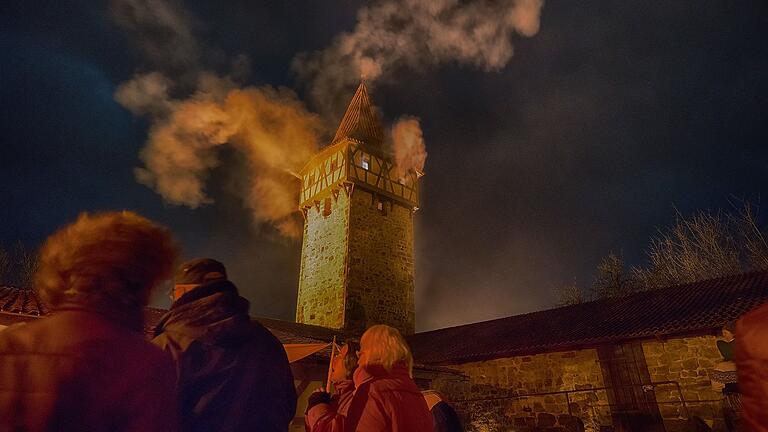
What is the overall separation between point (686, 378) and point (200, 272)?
9858 mm

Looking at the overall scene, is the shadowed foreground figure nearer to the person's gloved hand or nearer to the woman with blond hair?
the woman with blond hair

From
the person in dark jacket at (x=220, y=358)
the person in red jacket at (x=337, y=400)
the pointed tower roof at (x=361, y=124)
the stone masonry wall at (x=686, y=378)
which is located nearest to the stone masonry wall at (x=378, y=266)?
the pointed tower roof at (x=361, y=124)

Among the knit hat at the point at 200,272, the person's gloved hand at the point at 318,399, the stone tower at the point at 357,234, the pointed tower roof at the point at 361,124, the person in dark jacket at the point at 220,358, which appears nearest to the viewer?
the person in dark jacket at the point at 220,358

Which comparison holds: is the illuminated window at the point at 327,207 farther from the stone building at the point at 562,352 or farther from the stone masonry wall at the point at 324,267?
the stone building at the point at 562,352

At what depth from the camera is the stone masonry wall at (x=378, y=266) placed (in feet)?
56.5

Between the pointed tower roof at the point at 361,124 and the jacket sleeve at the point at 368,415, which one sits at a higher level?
the pointed tower roof at the point at 361,124

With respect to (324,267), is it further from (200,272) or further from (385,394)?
(200,272)

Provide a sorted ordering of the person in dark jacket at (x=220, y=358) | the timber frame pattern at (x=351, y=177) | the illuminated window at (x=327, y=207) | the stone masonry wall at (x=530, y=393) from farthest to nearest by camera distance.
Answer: the illuminated window at (x=327, y=207) < the timber frame pattern at (x=351, y=177) < the stone masonry wall at (x=530, y=393) < the person in dark jacket at (x=220, y=358)

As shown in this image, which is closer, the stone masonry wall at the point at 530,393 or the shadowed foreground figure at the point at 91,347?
the shadowed foreground figure at the point at 91,347

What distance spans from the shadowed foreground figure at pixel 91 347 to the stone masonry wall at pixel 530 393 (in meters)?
10.1

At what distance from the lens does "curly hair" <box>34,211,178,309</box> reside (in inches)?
48.7

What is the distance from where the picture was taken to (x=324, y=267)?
60.1 feet

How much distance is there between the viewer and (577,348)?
962cm

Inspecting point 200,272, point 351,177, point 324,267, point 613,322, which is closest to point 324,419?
point 200,272
